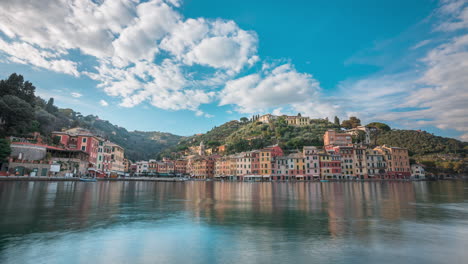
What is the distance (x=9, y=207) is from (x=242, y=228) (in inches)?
524

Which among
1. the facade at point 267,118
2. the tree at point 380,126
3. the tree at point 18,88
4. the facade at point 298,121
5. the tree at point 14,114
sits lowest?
the tree at point 14,114

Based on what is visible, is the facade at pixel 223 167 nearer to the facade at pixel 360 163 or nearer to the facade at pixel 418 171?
the facade at pixel 360 163

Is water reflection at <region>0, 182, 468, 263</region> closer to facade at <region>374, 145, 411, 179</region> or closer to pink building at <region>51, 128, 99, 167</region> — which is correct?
pink building at <region>51, 128, 99, 167</region>

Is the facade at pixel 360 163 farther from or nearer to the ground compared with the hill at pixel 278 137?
nearer to the ground

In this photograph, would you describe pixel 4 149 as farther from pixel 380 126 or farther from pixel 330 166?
pixel 380 126

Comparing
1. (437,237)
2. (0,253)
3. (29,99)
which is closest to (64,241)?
(0,253)

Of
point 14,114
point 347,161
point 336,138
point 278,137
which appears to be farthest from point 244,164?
point 14,114

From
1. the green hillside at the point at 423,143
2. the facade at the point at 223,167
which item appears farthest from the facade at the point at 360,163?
the facade at the point at 223,167

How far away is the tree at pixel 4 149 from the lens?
132 ft

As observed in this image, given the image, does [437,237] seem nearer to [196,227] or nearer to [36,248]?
[196,227]

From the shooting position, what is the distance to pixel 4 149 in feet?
132

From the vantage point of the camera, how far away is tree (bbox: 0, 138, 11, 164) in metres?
40.1

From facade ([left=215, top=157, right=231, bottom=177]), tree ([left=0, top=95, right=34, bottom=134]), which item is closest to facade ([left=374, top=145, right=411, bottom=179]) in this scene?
facade ([left=215, top=157, right=231, bottom=177])

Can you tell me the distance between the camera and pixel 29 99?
56688 millimetres
